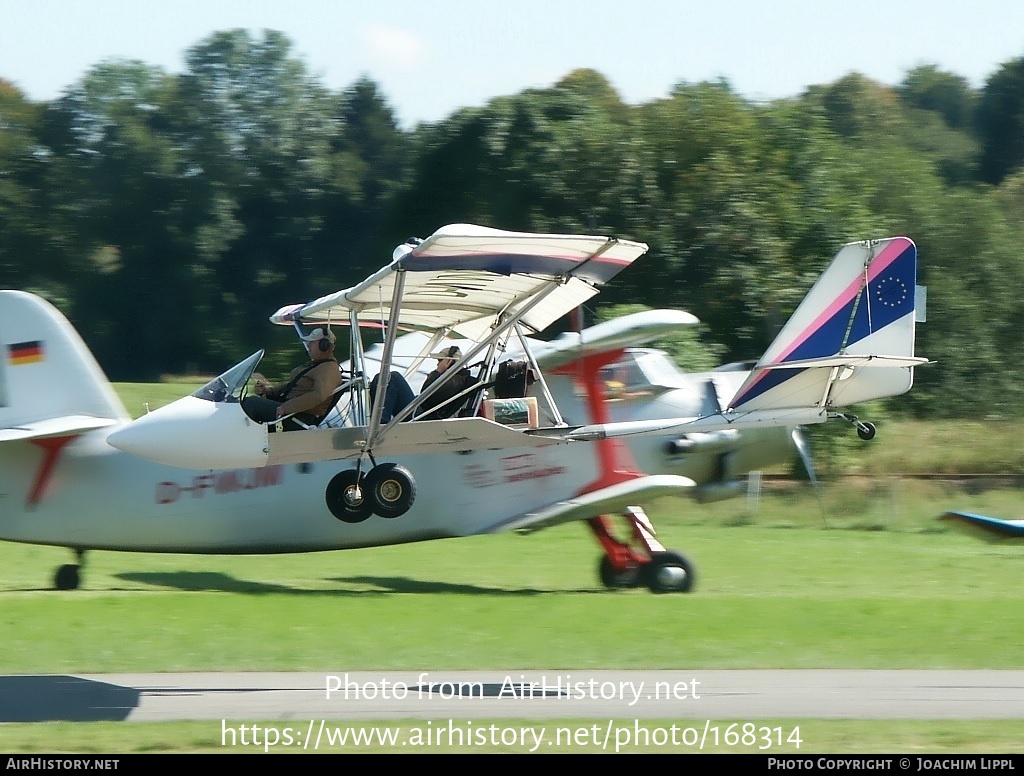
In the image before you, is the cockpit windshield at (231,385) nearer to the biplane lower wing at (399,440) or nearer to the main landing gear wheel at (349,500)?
the biplane lower wing at (399,440)

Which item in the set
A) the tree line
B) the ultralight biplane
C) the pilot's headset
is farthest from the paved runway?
the tree line

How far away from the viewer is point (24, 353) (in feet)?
54.6

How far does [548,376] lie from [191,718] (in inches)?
305

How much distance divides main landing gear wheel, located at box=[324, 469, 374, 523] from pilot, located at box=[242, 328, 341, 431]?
2.14 feet

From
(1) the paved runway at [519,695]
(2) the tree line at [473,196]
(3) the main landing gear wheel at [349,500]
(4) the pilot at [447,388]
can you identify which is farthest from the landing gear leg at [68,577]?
(2) the tree line at [473,196]

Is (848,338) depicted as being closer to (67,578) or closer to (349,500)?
(349,500)

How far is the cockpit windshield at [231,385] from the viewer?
43.2 ft

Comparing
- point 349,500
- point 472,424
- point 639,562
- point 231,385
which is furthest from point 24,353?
point 639,562

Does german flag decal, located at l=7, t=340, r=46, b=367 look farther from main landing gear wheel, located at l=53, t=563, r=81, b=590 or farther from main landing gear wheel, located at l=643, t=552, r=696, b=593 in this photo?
main landing gear wheel, located at l=643, t=552, r=696, b=593

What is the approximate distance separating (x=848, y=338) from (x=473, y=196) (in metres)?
27.7

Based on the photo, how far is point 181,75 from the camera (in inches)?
2603

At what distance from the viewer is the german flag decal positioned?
654 inches

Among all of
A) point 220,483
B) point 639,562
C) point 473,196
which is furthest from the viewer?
point 473,196

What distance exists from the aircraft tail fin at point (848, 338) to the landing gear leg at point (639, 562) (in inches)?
103
